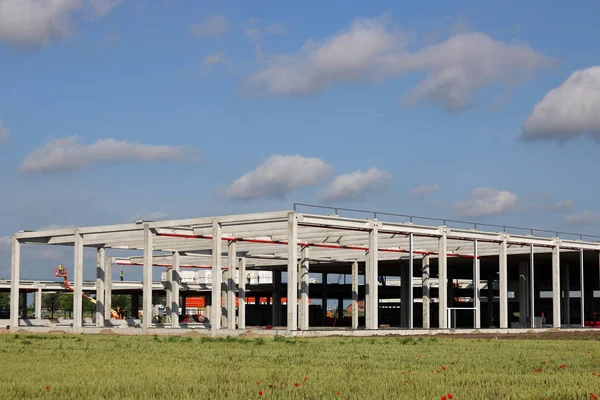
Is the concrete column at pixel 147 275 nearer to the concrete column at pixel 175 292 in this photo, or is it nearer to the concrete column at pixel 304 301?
the concrete column at pixel 175 292

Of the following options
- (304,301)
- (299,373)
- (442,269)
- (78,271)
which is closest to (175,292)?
(78,271)

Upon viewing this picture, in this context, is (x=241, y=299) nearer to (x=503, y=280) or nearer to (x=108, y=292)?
(x=108, y=292)

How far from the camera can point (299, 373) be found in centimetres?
2097

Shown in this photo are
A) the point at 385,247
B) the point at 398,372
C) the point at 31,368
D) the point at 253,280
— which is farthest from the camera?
the point at 253,280

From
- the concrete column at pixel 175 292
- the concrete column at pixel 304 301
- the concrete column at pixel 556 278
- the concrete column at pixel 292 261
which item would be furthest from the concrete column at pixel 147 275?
the concrete column at pixel 556 278

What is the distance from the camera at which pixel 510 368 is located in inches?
893

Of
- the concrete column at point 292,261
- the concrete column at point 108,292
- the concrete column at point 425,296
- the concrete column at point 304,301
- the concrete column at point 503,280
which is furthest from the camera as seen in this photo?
the concrete column at point 108,292

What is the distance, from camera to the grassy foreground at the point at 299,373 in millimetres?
16531

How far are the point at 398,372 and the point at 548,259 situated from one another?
57.4 metres

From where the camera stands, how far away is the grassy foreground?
16531 millimetres

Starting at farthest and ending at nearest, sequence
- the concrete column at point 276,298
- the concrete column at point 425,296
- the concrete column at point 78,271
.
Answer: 1. the concrete column at point 276,298
2. the concrete column at point 78,271
3. the concrete column at point 425,296

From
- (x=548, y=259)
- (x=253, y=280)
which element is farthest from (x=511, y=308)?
(x=548, y=259)

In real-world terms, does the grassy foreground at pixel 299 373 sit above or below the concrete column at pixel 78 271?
below

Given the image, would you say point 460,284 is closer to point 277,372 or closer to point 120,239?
point 120,239
